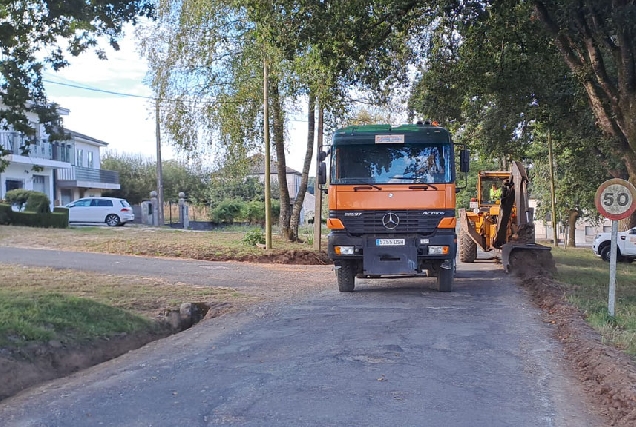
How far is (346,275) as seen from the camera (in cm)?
1334

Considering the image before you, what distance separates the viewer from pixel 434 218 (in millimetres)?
12547

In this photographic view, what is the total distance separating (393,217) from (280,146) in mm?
12079

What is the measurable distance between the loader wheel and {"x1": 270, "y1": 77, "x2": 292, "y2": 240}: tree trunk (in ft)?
22.1

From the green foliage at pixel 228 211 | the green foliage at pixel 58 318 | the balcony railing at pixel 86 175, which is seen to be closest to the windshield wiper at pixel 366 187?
the green foliage at pixel 58 318

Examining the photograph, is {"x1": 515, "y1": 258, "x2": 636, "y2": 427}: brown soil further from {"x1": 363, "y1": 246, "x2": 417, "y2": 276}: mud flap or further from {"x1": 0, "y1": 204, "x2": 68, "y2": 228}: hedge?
{"x1": 0, "y1": 204, "x2": 68, "y2": 228}: hedge

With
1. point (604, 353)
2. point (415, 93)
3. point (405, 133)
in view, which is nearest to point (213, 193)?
point (415, 93)

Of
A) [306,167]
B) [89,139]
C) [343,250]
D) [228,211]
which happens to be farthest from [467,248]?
[89,139]

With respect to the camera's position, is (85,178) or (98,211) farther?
(85,178)

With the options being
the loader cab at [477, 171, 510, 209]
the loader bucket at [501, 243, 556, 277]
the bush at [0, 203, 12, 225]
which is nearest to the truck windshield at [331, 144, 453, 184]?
the loader bucket at [501, 243, 556, 277]

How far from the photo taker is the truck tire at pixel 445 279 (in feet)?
43.3

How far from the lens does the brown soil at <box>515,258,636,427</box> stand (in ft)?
19.5

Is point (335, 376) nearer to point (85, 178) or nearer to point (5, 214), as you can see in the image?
point (5, 214)

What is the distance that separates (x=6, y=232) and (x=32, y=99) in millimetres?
14517

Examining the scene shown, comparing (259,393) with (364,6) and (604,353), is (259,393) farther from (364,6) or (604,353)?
(364,6)
